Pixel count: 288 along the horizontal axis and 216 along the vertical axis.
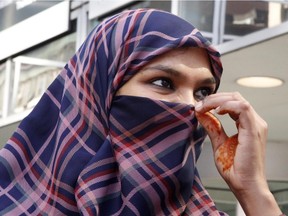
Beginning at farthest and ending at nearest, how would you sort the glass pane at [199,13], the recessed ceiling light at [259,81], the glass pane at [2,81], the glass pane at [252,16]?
the glass pane at [2,81] < the recessed ceiling light at [259,81] < the glass pane at [199,13] < the glass pane at [252,16]

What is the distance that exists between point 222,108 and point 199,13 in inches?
145

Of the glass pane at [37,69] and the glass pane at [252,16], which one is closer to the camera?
the glass pane at [252,16]

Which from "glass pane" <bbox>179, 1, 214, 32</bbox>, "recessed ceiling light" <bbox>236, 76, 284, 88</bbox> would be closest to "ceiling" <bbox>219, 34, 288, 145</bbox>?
"recessed ceiling light" <bbox>236, 76, 284, 88</bbox>

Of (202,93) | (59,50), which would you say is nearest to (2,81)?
(59,50)

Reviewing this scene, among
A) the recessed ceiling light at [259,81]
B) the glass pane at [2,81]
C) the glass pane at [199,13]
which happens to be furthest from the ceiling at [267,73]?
→ the glass pane at [2,81]

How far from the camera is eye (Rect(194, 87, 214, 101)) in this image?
191cm

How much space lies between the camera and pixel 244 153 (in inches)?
73.6

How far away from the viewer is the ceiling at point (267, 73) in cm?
512

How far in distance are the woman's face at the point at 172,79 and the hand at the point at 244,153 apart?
4cm

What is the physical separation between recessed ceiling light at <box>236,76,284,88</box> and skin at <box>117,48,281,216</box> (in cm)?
386

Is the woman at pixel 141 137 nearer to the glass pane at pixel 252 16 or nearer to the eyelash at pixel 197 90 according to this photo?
the eyelash at pixel 197 90

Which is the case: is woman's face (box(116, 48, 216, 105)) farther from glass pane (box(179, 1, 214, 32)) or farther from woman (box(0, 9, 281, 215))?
glass pane (box(179, 1, 214, 32))

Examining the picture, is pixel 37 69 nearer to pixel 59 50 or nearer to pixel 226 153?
pixel 59 50

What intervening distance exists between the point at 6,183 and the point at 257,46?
3241mm
